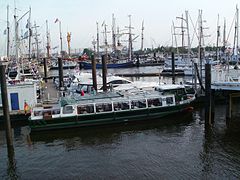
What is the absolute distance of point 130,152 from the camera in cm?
2331

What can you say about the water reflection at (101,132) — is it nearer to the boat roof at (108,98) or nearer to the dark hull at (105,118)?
the dark hull at (105,118)

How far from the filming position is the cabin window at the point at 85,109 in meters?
29.8

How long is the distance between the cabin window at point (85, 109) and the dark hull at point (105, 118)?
17.8 inches

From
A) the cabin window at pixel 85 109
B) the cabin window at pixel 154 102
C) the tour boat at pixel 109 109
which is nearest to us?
the tour boat at pixel 109 109

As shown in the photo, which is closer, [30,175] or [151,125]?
[30,175]

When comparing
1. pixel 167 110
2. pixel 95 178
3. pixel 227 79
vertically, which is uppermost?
pixel 227 79

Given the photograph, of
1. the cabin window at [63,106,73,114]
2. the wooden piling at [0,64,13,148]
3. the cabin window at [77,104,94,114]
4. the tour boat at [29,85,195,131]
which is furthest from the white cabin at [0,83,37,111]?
the wooden piling at [0,64,13,148]

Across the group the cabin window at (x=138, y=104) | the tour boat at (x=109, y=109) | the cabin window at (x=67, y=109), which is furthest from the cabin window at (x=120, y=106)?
the cabin window at (x=67, y=109)

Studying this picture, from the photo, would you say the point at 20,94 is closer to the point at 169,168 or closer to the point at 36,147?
the point at 36,147

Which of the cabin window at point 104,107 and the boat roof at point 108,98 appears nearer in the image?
the cabin window at point 104,107

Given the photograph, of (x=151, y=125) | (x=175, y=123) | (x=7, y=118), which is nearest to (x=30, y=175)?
(x=7, y=118)

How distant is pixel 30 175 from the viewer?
784 inches

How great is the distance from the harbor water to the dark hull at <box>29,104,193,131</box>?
54 cm

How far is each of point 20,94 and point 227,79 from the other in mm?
25849
